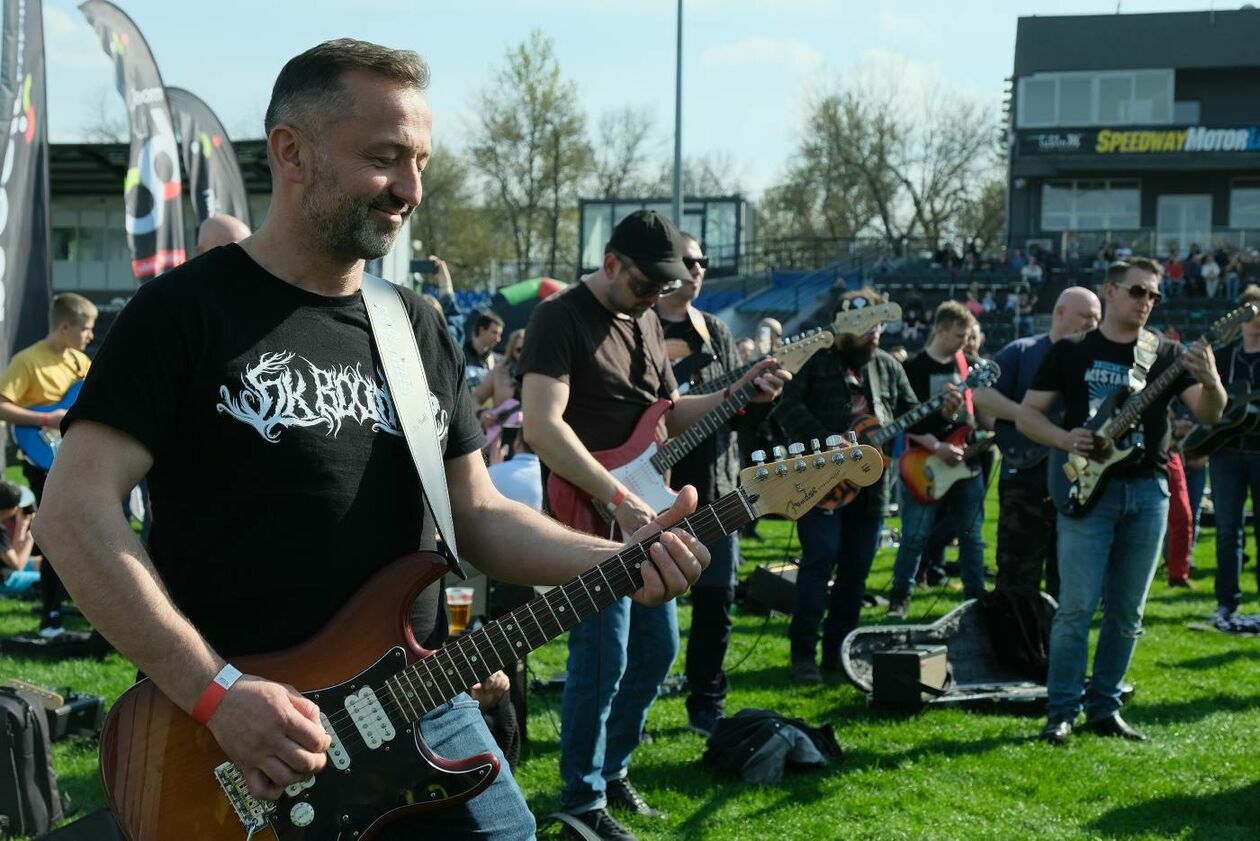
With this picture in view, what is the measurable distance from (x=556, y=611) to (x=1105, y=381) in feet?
14.3

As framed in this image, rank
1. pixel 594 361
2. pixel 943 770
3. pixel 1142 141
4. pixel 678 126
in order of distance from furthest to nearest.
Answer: pixel 1142 141
pixel 678 126
pixel 943 770
pixel 594 361

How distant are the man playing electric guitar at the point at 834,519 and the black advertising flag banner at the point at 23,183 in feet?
14.9

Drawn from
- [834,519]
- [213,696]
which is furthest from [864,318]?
[213,696]

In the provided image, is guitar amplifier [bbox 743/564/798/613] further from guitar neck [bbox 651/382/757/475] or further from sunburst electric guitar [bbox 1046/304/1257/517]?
guitar neck [bbox 651/382/757/475]

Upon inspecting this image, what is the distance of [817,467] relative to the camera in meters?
3.11

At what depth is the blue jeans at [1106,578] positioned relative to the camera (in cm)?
628

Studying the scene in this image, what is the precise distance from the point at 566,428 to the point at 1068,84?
50375mm

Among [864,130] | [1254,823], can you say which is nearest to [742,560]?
[1254,823]

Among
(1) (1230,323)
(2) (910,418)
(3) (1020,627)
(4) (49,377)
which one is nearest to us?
(1) (1230,323)

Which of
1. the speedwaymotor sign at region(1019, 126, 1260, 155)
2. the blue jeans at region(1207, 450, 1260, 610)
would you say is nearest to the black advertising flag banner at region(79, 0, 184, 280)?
the blue jeans at region(1207, 450, 1260, 610)

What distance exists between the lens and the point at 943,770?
20.1 ft

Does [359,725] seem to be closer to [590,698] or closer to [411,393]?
[411,393]

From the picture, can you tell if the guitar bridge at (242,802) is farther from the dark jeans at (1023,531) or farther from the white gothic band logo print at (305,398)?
the dark jeans at (1023,531)

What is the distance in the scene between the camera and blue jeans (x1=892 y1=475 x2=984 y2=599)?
9.73m
